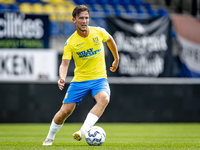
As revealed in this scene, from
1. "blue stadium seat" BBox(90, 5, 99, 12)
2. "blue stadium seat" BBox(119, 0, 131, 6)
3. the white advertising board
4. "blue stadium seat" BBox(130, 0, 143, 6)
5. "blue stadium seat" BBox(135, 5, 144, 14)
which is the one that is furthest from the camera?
"blue stadium seat" BBox(130, 0, 143, 6)

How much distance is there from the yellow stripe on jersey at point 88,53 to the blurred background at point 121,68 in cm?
545

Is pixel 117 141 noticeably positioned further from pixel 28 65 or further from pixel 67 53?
pixel 28 65

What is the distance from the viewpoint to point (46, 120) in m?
11.5

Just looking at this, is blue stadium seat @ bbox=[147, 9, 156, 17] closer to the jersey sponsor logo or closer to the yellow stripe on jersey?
the yellow stripe on jersey

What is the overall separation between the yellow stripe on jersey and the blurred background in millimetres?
5455

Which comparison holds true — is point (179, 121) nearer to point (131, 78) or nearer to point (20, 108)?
point (131, 78)

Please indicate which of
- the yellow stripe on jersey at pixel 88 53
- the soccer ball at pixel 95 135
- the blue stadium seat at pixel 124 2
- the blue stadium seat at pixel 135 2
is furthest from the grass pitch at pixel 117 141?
the blue stadium seat at pixel 135 2

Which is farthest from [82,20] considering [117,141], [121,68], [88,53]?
[121,68]

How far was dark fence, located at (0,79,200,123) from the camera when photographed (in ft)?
37.4

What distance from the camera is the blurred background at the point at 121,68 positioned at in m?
11.4

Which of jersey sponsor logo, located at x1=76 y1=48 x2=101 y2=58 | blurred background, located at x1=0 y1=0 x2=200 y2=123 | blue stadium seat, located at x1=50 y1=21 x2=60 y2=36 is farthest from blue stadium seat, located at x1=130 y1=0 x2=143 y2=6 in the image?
jersey sponsor logo, located at x1=76 y1=48 x2=101 y2=58

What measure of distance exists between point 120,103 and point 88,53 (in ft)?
19.8

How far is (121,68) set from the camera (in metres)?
11.8

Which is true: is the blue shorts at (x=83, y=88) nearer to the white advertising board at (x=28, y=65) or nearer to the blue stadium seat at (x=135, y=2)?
the white advertising board at (x=28, y=65)
